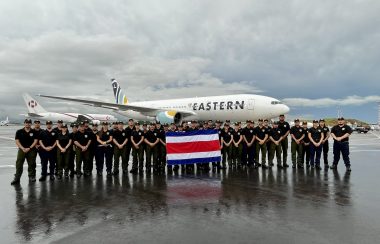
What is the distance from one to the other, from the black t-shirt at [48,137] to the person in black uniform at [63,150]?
167mm

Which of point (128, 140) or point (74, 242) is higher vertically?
point (128, 140)

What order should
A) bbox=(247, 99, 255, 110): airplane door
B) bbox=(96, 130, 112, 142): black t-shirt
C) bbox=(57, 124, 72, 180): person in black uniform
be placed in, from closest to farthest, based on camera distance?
bbox=(57, 124, 72, 180): person in black uniform → bbox=(96, 130, 112, 142): black t-shirt → bbox=(247, 99, 255, 110): airplane door

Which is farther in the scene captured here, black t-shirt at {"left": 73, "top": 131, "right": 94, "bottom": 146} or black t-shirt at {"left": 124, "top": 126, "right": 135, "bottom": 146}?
black t-shirt at {"left": 124, "top": 126, "right": 135, "bottom": 146}

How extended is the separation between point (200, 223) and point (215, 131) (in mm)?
7127

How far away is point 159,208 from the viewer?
6.33 meters

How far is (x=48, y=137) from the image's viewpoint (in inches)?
415

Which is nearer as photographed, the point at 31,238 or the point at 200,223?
the point at 31,238

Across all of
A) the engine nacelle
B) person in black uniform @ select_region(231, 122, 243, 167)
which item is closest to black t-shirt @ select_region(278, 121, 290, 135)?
person in black uniform @ select_region(231, 122, 243, 167)

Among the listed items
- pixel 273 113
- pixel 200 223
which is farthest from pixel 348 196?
pixel 273 113

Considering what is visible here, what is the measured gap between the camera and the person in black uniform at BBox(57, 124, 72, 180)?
1072 centimetres

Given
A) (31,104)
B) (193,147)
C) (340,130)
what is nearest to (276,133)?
(340,130)

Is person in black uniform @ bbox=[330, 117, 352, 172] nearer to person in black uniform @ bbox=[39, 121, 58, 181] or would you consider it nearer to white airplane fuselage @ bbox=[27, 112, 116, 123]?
person in black uniform @ bbox=[39, 121, 58, 181]

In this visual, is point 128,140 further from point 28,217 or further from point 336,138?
point 336,138

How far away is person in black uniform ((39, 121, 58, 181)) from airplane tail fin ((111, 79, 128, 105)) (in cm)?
4414
